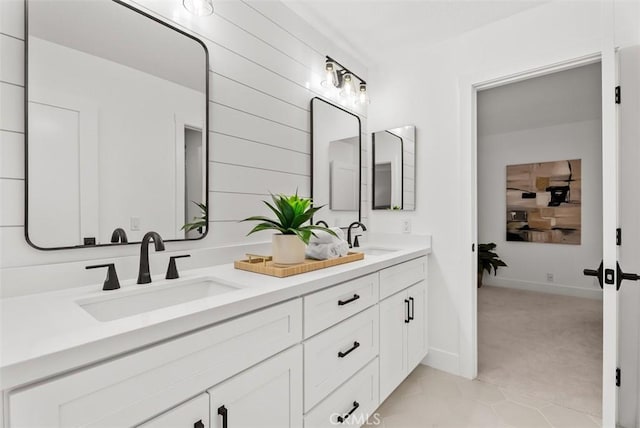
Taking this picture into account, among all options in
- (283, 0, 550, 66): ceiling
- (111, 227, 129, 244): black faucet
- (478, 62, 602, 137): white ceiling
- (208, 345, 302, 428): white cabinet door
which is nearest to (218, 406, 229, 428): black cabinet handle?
(208, 345, 302, 428): white cabinet door

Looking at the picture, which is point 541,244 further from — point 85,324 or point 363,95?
point 85,324

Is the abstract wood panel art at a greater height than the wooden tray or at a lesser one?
greater

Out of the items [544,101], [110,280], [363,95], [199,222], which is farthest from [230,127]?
[544,101]

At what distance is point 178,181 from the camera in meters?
1.40

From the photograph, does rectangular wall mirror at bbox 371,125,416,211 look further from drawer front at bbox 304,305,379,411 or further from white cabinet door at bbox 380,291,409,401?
drawer front at bbox 304,305,379,411

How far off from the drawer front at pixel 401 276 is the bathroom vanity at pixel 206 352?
0.6 inches

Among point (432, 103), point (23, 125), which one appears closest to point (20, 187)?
point (23, 125)

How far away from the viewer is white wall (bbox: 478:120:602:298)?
4.05 meters

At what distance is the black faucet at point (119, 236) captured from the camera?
1211mm

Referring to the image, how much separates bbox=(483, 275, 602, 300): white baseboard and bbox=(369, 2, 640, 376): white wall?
311 centimetres

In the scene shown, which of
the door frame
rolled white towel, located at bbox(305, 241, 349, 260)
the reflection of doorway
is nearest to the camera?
the reflection of doorway

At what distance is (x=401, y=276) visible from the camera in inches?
75.7

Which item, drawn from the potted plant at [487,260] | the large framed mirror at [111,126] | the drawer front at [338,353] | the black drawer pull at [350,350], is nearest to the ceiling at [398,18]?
the large framed mirror at [111,126]

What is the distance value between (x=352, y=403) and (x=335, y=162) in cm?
152
